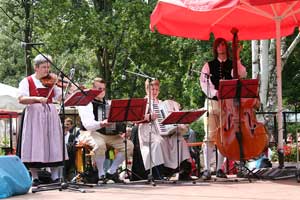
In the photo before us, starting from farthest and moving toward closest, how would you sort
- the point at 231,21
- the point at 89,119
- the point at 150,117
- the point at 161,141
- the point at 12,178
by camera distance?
the point at 231,21, the point at 161,141, the point at 150,117, the point at 89,119, the point at 12,178

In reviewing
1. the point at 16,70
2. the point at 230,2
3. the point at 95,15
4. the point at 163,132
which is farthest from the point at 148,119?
the point at 16,70

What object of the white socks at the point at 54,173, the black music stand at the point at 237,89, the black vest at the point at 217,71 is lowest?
the white socks at the point at 54,173

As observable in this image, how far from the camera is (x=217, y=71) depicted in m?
8.23

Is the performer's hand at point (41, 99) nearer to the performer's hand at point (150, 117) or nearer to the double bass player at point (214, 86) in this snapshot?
the performer's hand at point (150, 117)

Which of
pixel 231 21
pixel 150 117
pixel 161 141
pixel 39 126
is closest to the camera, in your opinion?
pixel 39 126

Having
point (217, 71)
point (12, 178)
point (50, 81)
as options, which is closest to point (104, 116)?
point (50, 81)

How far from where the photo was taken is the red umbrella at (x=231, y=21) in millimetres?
8406

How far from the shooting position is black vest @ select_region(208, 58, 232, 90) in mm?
Answer: 8195

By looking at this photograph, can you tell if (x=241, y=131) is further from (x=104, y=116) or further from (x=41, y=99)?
(x=41, y=99)

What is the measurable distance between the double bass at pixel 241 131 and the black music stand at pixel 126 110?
108 centimetres

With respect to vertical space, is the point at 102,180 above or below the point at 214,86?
below

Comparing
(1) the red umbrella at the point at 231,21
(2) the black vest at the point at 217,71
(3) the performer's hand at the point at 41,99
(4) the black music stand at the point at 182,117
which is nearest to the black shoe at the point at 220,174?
(1) the red umbrella at the point at 231,21

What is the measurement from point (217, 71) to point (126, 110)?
157cm

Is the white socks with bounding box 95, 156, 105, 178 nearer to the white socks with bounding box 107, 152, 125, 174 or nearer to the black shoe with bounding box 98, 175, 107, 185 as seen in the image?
the black shoe with bounding box 98, 175, 107, 185
